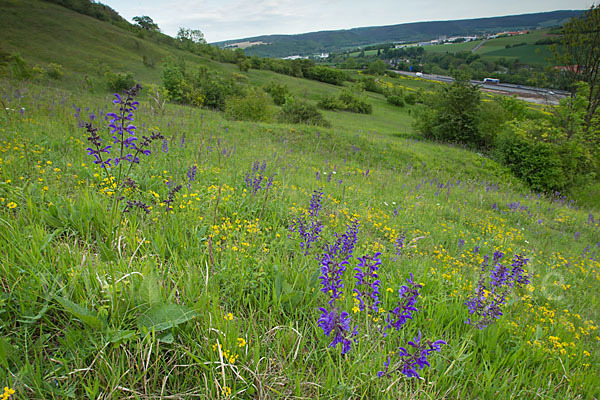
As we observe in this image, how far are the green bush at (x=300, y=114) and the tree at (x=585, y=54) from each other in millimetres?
22633

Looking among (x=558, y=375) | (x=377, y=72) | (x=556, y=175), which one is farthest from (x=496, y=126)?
(x=377, y=72)

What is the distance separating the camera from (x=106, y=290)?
190cm

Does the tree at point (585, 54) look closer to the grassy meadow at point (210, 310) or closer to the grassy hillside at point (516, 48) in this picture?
the grassy meadow at point (210, 310)

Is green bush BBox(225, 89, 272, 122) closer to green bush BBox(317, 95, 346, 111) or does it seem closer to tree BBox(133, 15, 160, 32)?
green bush BBox(317, 95, 346, 111)

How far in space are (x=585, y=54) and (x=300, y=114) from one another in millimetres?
25954

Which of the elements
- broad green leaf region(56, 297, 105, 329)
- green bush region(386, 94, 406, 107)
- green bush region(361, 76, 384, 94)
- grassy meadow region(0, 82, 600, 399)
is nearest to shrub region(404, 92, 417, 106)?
green bush region(386, 94, 406, 107)

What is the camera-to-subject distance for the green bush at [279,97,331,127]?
23.9m

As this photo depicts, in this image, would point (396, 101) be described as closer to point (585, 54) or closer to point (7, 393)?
point (585, 54)

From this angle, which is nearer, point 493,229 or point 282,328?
point 282,328

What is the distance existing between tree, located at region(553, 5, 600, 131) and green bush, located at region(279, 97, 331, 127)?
74.3 ft

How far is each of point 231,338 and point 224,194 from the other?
276 centimetres

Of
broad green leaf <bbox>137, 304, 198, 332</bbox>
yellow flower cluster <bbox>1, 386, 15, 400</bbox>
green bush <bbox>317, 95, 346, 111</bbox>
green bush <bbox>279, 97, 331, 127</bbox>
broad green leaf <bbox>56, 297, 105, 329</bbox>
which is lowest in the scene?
broad green leaf <bbox>137, 304, 198, 332</bbox>

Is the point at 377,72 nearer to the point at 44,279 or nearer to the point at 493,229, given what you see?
the point at 493,229

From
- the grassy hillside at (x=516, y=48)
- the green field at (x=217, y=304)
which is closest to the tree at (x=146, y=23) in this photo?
the green field at (x=217, y=304)
